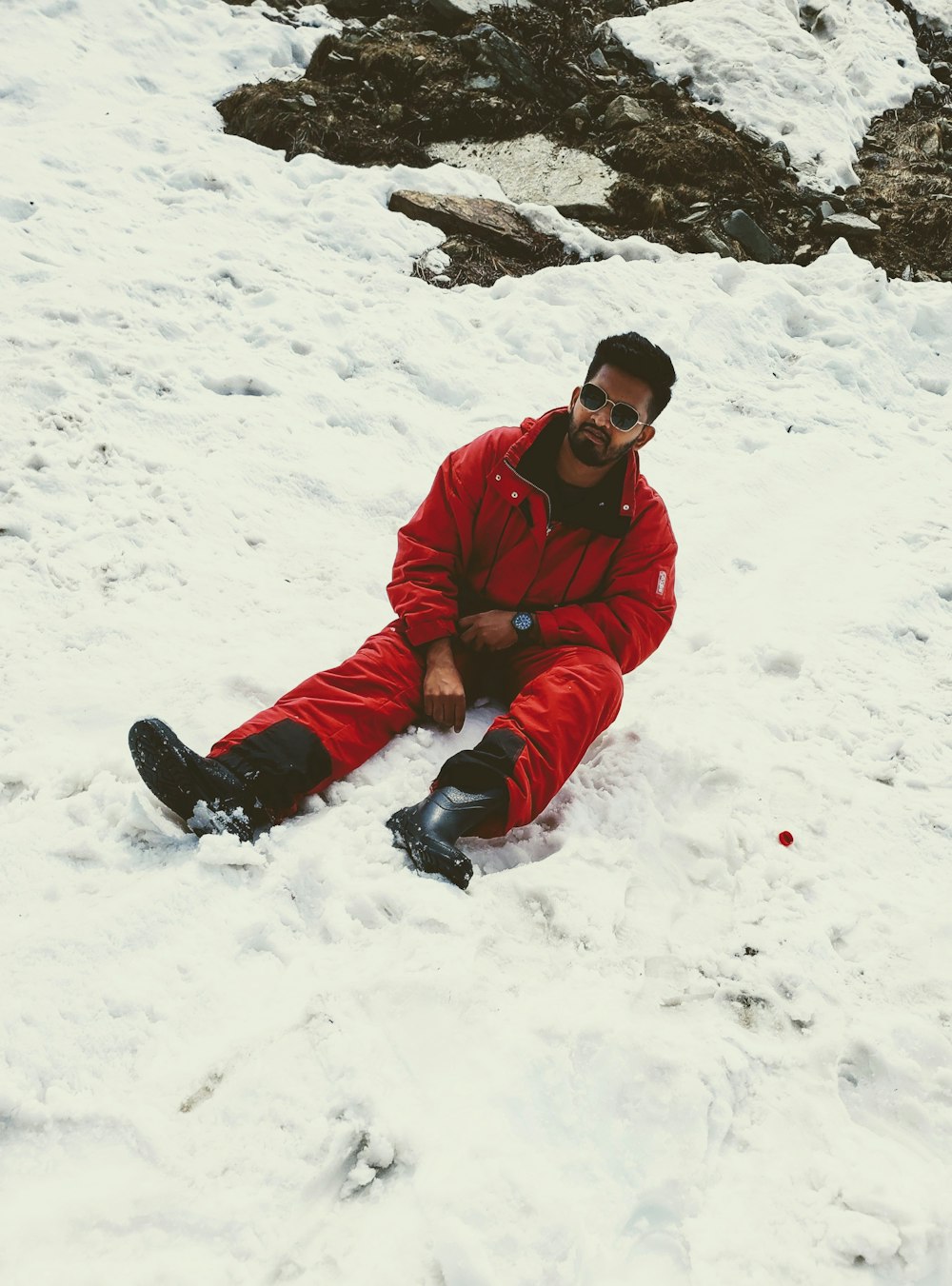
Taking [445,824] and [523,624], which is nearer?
[445,824]

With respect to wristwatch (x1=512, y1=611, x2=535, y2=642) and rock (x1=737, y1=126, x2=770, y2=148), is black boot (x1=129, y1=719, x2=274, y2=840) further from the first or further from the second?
rock (x1=737, y1=126, x2=770, y2=148)

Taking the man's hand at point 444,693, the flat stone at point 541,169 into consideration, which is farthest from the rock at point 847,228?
the man's hand at point 444,693

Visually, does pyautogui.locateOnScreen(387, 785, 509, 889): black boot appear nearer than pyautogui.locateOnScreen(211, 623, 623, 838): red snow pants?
Yes

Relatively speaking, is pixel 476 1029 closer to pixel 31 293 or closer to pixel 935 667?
pixel 935 667

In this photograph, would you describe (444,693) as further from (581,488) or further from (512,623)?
(581,488)

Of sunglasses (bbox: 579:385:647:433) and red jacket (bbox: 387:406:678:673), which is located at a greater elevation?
sunglasses (bbox: 579:385:647:433)

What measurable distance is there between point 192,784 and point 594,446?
172 centimetres

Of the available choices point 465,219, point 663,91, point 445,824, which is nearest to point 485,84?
point 663,91

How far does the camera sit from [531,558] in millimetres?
3062

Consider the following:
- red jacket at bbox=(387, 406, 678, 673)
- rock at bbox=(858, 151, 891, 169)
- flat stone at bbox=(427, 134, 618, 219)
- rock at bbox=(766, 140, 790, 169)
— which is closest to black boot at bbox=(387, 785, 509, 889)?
red jacket at bbox=(387, 406, 678, 673)

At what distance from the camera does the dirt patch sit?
7.45 metres

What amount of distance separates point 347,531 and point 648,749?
74.8 inches

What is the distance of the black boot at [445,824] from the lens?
2258 mm

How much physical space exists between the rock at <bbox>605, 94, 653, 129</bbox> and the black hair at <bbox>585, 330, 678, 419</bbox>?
22.4ft
